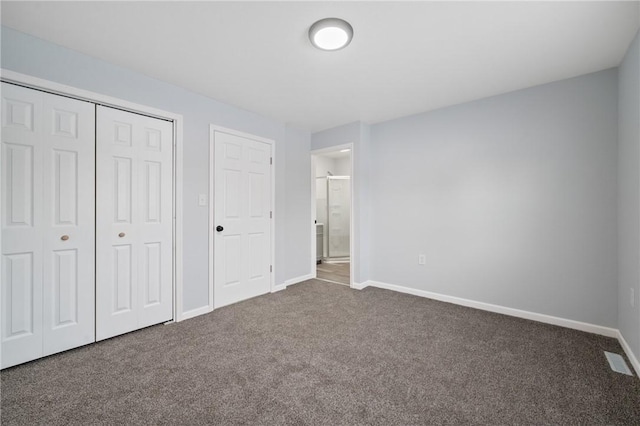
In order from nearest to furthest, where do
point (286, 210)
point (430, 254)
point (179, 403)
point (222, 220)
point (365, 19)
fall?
point (179, 403) → point (365, 19) → point (222, 220) → point (430, 254) → point (286, 210)

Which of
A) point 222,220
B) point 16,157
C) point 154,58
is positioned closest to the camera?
point 16,157

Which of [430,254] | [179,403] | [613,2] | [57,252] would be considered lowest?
[179,403]

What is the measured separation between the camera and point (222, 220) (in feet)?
10.5

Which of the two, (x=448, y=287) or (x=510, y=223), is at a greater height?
(x=510, y=223)

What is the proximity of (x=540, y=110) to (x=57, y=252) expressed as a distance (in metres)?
4.55

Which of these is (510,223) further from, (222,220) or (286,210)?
(222,220)

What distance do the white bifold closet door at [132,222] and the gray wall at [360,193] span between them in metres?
2.33

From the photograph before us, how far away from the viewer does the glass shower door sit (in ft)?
20.3

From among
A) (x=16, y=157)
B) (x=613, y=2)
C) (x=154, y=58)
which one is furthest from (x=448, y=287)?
(x=16, y=157)

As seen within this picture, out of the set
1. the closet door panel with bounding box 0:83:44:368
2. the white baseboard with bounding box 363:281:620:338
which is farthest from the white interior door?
the white baseboard with bounding box 363:281:620:338

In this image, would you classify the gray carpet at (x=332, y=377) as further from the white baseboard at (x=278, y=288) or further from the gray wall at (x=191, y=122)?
the white baseboard at (x=278, y=288)

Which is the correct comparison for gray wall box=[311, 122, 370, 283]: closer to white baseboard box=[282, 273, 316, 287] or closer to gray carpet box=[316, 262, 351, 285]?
gray carpet box=[316, 262, 351, 285]

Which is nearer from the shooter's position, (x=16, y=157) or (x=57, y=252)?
(x=16, y=157)

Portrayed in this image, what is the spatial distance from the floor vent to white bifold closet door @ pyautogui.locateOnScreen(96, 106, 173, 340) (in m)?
3.72
